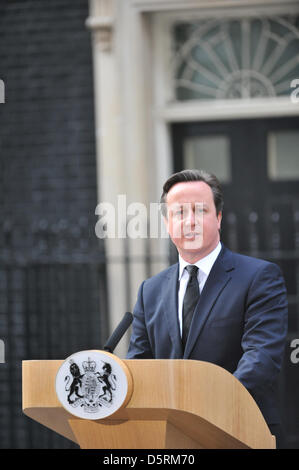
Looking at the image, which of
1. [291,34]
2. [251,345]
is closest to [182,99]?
[291,34]

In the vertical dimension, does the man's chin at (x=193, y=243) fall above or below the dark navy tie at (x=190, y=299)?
above

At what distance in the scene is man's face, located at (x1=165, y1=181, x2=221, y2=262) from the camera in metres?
2.17

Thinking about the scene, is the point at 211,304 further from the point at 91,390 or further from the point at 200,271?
the point at 91,390

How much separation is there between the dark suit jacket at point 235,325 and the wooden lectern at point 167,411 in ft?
0.47

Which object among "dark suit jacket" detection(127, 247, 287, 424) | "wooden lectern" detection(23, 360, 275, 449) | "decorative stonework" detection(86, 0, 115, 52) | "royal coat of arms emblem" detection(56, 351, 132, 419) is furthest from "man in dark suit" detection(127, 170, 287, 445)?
"decorative stonework" detection(86, 0, 115, 52)

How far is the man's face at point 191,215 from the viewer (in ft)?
7.13

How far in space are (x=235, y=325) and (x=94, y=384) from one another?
0.49 meters

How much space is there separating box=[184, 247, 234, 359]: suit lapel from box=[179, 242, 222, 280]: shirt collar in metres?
0.01

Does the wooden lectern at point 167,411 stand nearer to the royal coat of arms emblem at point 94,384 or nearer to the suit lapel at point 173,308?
the royal coat of arms emblem at point 94,384

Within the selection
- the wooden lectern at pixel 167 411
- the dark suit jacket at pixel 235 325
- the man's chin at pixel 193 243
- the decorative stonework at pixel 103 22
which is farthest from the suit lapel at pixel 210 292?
the decorative stonework at pixel 103 22

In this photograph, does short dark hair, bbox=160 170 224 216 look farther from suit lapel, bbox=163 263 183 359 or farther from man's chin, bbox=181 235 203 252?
suit lapel, bbox=163 263 183 359
